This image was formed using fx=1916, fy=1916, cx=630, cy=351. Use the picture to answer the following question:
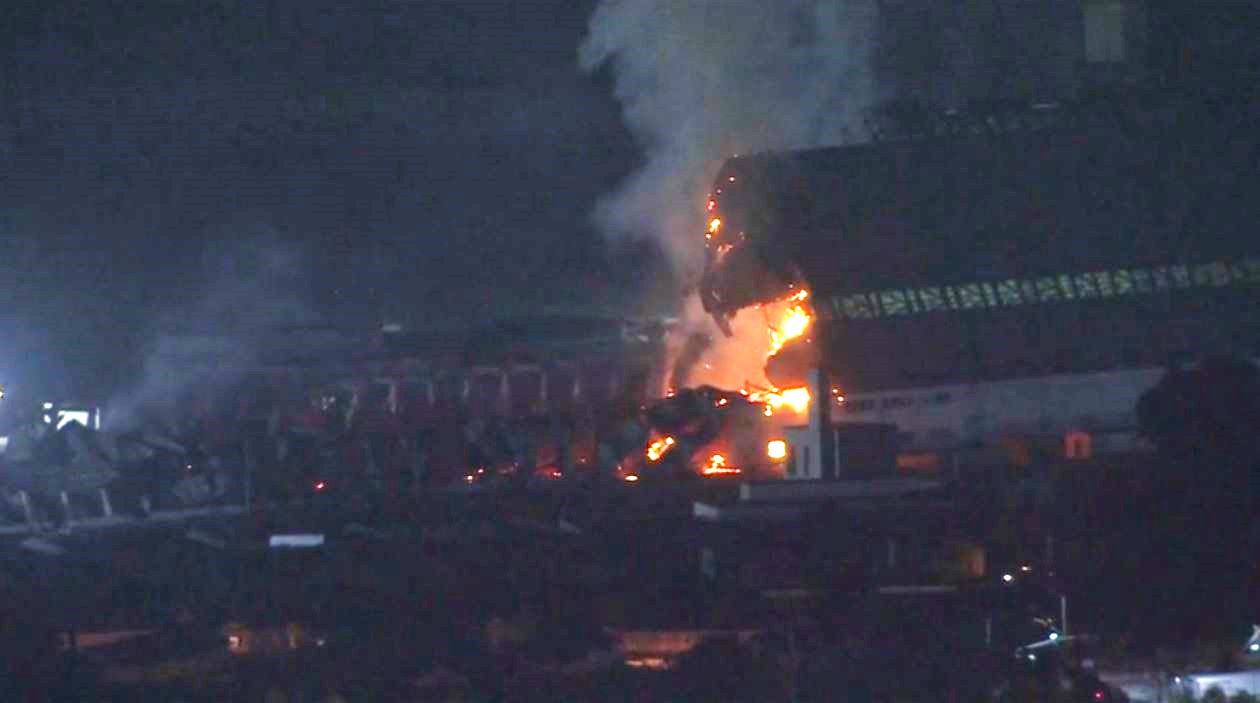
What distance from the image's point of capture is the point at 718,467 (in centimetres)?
2264

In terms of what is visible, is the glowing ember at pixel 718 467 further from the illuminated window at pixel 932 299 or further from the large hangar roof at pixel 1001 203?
the illuminated window at pixel 932 299

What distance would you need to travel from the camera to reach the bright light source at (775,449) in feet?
74.3

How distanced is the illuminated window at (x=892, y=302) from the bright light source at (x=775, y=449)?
14.0 ft

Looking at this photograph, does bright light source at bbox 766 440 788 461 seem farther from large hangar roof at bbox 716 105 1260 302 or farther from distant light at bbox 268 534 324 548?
distant light at bbox 268 534 324 548

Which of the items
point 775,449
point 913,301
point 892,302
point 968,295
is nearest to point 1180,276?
point 968,295

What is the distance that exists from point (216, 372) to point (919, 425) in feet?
31.1

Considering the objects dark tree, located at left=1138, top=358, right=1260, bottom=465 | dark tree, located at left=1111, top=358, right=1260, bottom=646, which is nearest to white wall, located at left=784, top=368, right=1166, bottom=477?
dark tree, located at left=1138, top=358, right=1260, bottom=465

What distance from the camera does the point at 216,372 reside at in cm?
2588

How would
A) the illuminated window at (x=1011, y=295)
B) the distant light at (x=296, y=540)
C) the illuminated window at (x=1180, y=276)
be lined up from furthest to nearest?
the illuminated window at (x=1011, y=295), the illuminated window at (x=1180, y=276), the distant light at (x=296, y=540)

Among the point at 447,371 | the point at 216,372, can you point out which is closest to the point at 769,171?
the point at 447,371

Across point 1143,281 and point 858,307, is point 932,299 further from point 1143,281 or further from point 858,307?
point 1143,281

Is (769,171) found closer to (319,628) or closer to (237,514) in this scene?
(237,514)

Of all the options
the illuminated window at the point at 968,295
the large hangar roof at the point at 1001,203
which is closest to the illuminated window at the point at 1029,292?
the large hangar roof at the point at 1001,203

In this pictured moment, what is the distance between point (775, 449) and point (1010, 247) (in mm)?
5568
